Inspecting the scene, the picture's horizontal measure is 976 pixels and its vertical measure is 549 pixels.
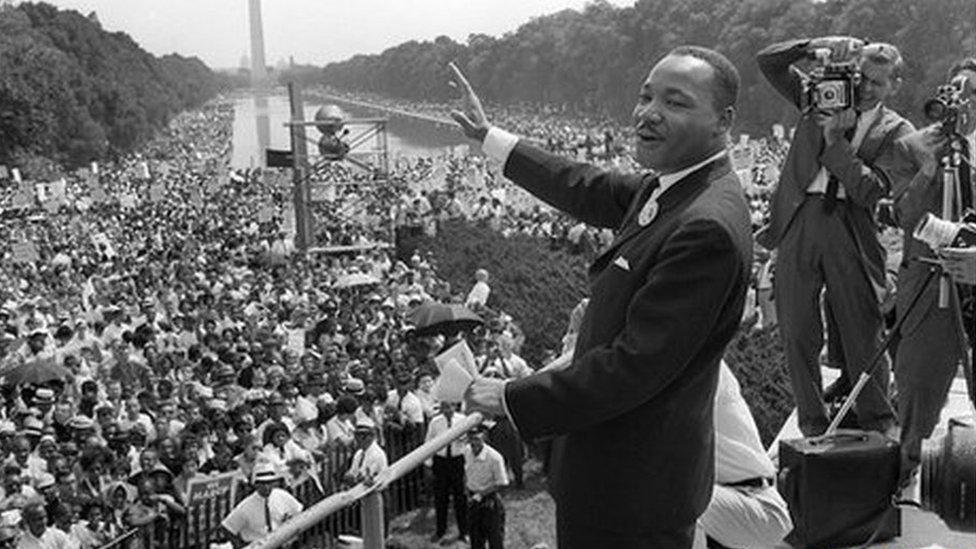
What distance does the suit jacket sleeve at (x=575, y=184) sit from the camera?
10.4 ft

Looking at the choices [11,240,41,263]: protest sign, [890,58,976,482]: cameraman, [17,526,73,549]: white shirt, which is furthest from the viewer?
[11,240,41,263]: protest sign

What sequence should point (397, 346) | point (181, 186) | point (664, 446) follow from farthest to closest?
point (181, 186) < point (397, 346) < point (664, 446)

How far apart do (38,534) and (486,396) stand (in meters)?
6.14

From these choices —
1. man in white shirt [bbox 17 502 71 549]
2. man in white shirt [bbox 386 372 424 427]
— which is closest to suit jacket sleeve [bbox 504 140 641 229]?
man in white shirt [bbox 17 502 71 549]

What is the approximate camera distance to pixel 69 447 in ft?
32.7

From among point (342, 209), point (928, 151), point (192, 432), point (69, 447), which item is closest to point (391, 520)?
point (192, 432)

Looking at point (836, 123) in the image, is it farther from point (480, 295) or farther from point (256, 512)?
point (480, 295)

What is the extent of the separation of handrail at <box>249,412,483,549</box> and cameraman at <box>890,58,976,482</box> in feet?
5.30

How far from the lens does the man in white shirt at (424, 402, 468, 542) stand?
959cm

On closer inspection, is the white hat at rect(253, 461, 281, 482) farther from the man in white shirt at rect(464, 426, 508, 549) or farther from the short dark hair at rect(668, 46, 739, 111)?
the short dark hair at rect(668, 46, 739, 111)

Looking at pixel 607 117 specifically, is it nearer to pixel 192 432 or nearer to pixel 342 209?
pixel 342 209

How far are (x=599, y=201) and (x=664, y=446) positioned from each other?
69 cm

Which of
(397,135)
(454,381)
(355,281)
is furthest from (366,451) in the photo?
(397,135)

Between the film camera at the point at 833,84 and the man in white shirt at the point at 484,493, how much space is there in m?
5.03
